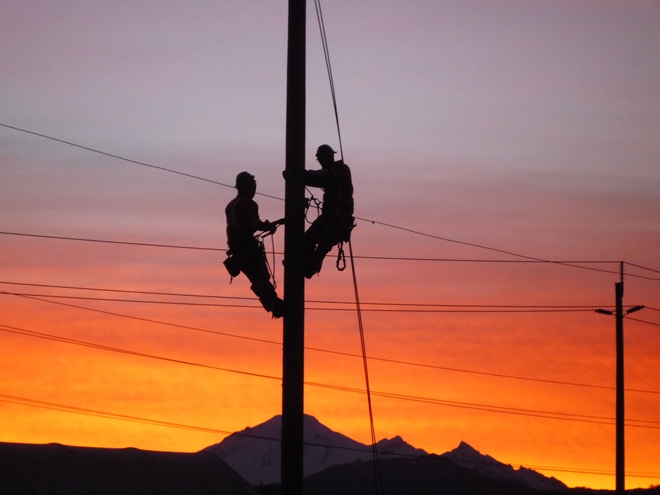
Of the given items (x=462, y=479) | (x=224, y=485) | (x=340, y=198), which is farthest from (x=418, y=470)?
(x=340, y=198)

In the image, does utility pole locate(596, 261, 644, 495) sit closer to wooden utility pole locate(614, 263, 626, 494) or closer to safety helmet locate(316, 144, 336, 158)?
wooden utility pole locate(614, 263, 626, 494)

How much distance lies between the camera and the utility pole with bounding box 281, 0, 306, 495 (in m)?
11.0

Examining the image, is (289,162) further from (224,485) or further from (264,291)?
(224,485)

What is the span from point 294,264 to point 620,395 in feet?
97.9

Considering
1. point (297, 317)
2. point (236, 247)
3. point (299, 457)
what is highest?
point (236, 247)

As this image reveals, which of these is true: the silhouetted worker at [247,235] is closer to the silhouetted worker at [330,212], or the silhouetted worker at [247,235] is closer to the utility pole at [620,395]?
the silhouetted worker at [330,212]

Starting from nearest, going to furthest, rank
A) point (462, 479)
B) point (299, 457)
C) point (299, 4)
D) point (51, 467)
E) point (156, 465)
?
point (299, 457) < point (299, 4) < point (51, 467) < point (156, 465) < point (462, 479)

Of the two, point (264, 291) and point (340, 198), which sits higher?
point (340, 198)

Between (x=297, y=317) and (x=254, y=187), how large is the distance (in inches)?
80.9

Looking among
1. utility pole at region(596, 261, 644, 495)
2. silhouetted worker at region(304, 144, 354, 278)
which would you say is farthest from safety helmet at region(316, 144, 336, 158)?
utility pole at region(596, 261, 644, 495)

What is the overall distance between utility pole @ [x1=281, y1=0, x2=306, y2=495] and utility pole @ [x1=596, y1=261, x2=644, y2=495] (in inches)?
1131

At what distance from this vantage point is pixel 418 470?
172 m

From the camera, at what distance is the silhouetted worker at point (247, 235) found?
12.5 meters

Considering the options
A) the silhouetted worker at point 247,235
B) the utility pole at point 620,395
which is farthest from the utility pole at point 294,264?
the utility pole at point 620,395
